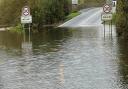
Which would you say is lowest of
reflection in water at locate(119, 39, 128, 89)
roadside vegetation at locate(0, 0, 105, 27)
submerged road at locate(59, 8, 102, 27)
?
submerged road at locate(59, 8, 102, 27)

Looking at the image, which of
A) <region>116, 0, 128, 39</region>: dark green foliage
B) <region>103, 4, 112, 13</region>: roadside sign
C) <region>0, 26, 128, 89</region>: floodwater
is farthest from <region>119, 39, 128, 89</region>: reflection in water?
<region>103, 4, 112, 13</region>: roadside sign

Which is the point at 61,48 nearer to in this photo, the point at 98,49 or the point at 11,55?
the point at 98,49

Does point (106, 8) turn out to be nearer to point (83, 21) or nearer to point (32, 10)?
point (32, 10)

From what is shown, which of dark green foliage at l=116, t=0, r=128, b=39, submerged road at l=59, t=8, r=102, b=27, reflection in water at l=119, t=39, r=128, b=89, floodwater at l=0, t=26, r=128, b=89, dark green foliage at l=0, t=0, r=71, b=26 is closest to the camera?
floodwater at l=0, t=26, r=128, b=89

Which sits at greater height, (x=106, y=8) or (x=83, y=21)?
(x=106, y=8)

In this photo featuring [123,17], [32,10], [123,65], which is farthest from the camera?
[32,10]

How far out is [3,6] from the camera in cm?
4731

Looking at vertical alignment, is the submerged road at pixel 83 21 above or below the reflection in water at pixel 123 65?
below

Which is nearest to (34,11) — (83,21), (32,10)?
(32,10)

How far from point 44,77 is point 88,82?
167 centimetres

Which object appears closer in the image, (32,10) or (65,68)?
(65,68)

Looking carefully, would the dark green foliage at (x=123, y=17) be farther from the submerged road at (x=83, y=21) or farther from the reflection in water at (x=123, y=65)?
the submerged road at (x=83, y=21)

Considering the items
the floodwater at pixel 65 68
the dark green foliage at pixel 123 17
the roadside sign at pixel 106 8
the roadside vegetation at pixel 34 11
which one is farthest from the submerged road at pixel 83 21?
the floodwater at pixel 65 68

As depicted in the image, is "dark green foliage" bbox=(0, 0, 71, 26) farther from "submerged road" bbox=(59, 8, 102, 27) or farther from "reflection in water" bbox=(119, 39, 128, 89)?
"reflection in water" bbox=(119, 39, 128, 89)
